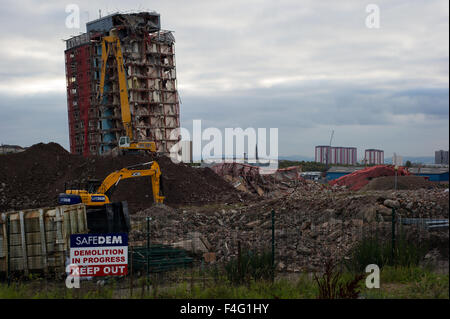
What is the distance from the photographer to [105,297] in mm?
9867

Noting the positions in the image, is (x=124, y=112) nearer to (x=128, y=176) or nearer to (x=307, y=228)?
(x=128, y=176)

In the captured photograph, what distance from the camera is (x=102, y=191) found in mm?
24812

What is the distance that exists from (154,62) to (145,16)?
18.6 feet

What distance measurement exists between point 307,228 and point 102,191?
1107cm

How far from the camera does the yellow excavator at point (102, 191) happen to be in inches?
833

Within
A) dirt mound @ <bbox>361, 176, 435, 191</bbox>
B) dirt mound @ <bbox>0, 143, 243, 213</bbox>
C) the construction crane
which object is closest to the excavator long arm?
the construction crane

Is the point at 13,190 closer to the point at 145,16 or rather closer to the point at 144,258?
the point at 144,258

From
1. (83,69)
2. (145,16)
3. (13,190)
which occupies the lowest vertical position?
(13,190)

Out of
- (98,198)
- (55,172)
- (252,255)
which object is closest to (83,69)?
(55,172)

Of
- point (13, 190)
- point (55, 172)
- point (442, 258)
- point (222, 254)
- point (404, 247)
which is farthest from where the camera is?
point (55, 172)

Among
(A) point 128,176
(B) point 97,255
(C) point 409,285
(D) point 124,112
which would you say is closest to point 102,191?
(A) point 128,176

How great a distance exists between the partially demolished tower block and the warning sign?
46.8 meters

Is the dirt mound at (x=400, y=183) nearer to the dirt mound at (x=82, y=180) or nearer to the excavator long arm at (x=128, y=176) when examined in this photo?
the dirt mound at (x=82, y=180)
